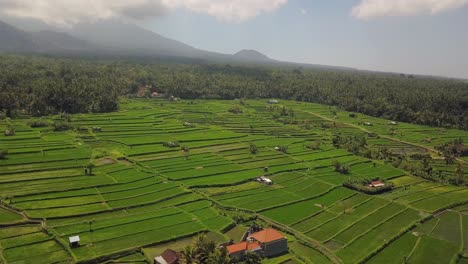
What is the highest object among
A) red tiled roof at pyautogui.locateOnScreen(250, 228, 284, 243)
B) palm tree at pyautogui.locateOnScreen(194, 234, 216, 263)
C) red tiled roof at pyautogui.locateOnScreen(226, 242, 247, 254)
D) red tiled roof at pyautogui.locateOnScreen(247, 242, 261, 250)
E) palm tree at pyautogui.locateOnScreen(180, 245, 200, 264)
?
palm tree at pyautogui.locateOnScreen(194, 234, 216, 263)

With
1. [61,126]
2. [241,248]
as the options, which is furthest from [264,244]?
[61,126]

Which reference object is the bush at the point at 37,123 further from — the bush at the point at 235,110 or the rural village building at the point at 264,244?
the rural village building at the point at 264,244

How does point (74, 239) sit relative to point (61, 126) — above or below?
below

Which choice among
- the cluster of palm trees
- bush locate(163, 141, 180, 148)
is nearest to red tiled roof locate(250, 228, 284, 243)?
the cluster of palm trees

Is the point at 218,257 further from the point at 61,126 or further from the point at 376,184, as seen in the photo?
the point at 61,126

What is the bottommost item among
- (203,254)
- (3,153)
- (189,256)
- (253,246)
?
(253,246)

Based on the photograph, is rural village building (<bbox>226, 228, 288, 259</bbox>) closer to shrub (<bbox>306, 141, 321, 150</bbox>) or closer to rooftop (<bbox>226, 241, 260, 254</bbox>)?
rooftop (<bbox>226, 241, 260, 254</bbox>)

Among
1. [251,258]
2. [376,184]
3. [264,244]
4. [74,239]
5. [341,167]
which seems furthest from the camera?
[341,167]

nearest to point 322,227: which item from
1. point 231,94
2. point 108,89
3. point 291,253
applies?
point 291,253
